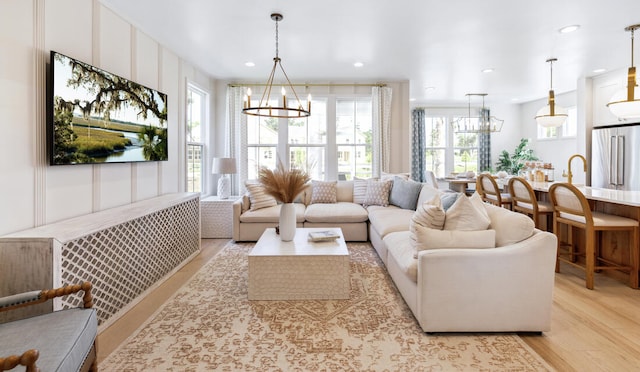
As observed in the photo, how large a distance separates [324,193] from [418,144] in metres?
4.70

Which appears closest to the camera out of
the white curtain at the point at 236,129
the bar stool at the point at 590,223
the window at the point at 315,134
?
the bar stool at the point at 590,223

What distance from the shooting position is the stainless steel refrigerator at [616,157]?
540cm

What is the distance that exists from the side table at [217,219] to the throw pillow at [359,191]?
191cm

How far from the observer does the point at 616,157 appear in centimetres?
567

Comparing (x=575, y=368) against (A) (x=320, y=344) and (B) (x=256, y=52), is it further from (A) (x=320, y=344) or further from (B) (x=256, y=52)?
(B) (x=256, y=52)

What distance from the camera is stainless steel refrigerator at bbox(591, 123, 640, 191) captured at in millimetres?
5402

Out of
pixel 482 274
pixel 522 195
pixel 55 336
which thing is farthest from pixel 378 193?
pixel 55 336

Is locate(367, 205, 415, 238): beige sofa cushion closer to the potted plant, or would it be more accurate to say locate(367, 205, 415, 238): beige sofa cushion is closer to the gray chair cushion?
the gray chair cushion

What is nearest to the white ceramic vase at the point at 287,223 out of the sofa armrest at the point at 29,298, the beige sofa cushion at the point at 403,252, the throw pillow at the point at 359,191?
the beige sofa cushion at the point at 403,252

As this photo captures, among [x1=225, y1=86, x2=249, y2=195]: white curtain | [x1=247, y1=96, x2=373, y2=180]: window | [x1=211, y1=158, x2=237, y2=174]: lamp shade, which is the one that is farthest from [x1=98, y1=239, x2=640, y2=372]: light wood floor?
[x1=247, y1=96, x2=373, y2=180]: window

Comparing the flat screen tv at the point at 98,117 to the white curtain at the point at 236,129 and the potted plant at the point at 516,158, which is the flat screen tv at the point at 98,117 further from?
the potted plant at the point at 516,158

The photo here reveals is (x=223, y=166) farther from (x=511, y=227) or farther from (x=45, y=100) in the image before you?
(x=511, y=227)

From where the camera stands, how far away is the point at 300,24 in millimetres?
3625

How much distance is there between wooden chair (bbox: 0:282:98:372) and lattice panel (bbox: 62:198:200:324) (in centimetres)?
48
